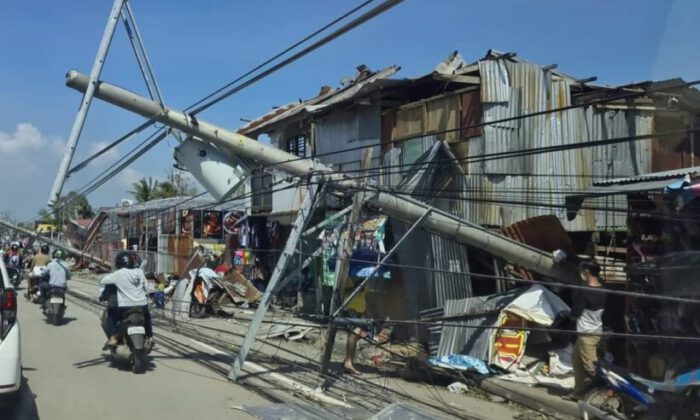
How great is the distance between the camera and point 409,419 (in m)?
6.94

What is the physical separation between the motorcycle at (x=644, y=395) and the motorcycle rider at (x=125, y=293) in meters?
6.14

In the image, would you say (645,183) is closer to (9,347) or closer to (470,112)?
(470,112)

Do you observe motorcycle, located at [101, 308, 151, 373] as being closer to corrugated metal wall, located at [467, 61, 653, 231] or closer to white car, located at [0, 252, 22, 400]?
white car, located at [0, 252, 22, 400]

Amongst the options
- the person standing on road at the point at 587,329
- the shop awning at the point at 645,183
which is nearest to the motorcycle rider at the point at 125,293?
the person standing on road at the point at 587,329

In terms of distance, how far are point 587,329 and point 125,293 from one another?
6.34 meters

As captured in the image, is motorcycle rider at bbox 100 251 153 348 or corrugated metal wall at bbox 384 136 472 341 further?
corrugated metal wall at bbox 384 136 472 341

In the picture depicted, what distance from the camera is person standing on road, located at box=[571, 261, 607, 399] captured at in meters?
8.07

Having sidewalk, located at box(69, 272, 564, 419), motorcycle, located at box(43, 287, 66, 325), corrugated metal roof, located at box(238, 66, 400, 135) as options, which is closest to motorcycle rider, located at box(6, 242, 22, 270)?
corrugated metal roof, located at box(238, 66, 400, 135)

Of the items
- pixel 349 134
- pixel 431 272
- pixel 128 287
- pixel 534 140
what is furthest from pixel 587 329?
pixel 349 134

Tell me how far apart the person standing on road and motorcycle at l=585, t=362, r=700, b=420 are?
0.47m

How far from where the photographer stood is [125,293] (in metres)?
9.73

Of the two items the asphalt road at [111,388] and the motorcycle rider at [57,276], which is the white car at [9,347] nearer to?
the asphalt road at [111,388]

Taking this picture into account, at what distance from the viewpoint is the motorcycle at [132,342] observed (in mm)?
9414

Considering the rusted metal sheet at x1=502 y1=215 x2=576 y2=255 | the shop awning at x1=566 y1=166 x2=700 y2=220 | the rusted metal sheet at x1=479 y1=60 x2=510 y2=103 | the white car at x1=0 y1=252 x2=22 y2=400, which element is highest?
the rusted metal sheet at x1=479 y1=60 x2=510 y2=103
